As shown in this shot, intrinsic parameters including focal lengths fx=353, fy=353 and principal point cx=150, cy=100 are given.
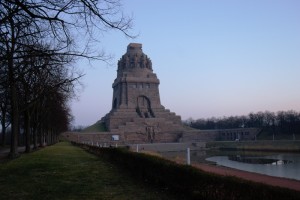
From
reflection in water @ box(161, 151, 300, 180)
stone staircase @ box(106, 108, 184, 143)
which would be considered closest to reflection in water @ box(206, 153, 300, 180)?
reflection in water @ box(161, 151, 300, 180)

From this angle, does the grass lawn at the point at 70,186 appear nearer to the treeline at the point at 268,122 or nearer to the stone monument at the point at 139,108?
the stone monument at the point at 139,108

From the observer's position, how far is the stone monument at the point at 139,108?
240 ft

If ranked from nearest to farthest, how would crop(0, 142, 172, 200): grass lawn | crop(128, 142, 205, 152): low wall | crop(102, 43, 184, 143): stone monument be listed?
1. crop(0, 142, 172, 200): grass lawn
2. crop(128, 142, 205, 152): low wall
3. crop(102, 43, 184, 143): stone monument

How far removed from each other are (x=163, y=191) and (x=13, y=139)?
14422 millimetres

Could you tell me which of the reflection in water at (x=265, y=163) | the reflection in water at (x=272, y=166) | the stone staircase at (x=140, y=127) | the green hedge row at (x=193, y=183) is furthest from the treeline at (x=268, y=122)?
the green hedge row at (x=193, y=183)

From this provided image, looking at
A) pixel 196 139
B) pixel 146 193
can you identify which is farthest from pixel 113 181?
pixel 196 139

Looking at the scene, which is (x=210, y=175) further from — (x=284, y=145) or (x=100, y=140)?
(x=100, y=140)

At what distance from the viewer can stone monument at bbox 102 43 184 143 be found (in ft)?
240

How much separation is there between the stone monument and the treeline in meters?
21.9

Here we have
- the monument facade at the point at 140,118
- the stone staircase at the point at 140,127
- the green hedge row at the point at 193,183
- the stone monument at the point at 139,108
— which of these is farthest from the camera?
the stone monument at the point at 139,108

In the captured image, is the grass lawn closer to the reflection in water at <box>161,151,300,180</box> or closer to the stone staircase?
the reflection in water at <box>161,151,300,180</box>

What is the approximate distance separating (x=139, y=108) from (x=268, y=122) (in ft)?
119

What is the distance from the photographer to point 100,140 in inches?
2731

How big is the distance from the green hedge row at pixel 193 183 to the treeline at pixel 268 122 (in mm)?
67603
